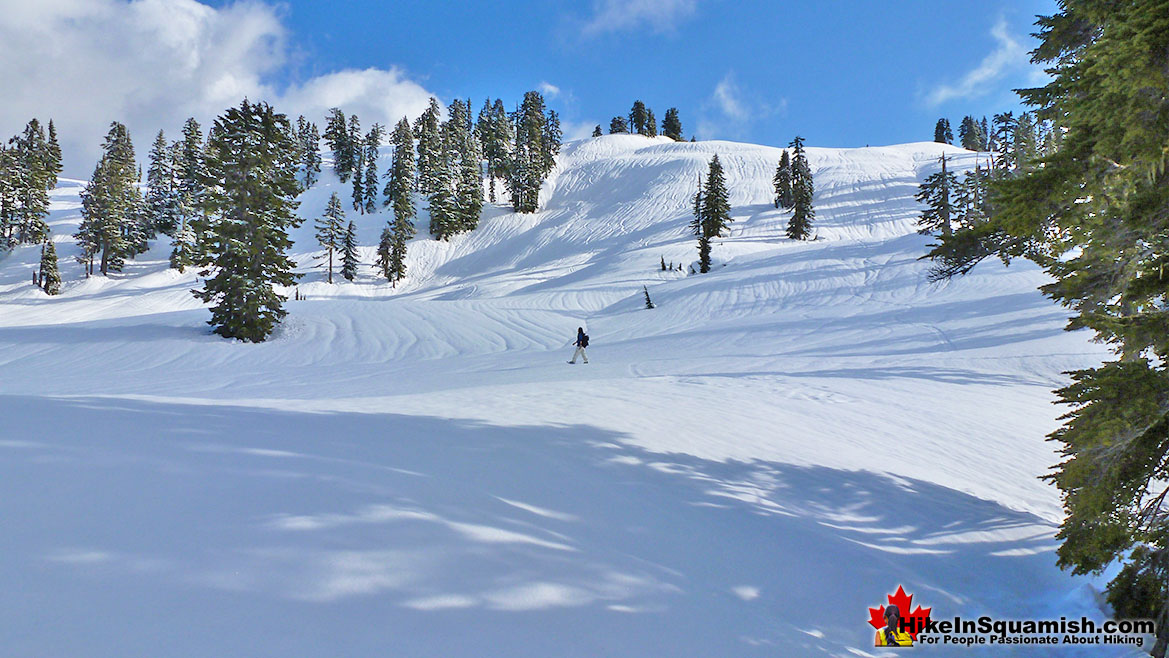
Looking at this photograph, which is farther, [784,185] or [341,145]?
[341,145]

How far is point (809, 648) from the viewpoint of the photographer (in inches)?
137

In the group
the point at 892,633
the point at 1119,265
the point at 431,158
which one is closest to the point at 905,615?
the point at 892,633

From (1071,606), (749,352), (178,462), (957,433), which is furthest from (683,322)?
(178,462)

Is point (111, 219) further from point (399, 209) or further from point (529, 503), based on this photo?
point (529, 503)

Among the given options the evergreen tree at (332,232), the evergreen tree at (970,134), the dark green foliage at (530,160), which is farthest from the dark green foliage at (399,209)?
the evergreen tree at (970,134)

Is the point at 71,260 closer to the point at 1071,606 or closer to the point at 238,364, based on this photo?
the point at 238,364

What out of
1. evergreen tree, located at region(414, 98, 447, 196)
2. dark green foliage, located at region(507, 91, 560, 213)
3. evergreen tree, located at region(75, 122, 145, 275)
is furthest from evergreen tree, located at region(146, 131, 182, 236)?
dark green foliage, located at region(507, 91, 560, 213)

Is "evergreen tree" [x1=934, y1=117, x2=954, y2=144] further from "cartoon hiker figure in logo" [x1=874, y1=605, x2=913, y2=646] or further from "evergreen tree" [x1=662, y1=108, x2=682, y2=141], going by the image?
"cartoon hiker figure in logo" [x1=874, y1=605, x2=913, y2=646]

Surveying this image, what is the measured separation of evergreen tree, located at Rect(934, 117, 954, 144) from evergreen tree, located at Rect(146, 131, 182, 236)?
5923 inches

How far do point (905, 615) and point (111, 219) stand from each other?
7606 cm

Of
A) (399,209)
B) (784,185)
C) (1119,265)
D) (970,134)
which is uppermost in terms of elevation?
(970,134)

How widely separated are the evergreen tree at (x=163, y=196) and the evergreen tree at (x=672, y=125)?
105331mm

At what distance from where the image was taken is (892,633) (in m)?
3.93

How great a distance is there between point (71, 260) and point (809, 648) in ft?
276
